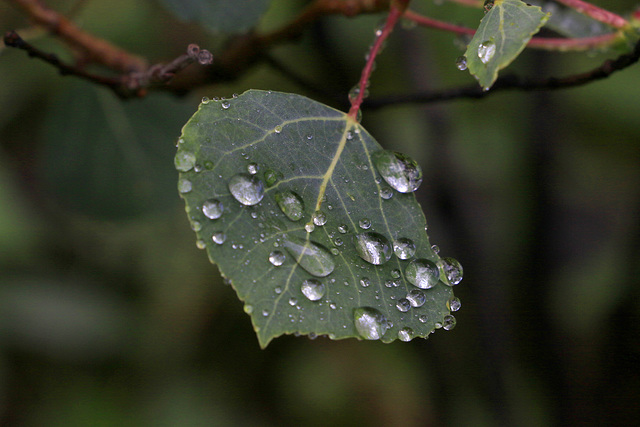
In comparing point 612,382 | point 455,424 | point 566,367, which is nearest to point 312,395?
point 455,424

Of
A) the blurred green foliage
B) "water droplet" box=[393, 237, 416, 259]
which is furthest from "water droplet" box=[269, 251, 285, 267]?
the blurred green foliage

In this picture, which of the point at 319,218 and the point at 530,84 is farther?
the point at 530,84

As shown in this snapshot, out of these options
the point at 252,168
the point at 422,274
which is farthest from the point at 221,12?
the point at 422,274

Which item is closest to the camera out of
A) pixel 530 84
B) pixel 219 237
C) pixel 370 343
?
pixel 219 237

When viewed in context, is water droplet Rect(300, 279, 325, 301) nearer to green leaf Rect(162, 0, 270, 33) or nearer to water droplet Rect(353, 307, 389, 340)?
water droplet Rect(353, 307, 389, 340)

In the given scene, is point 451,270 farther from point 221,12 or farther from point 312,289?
point 221,12

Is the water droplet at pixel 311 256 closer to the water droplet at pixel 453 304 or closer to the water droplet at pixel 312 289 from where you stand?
the water droplet at pixel 312 289

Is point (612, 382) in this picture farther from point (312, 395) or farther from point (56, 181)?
point (56, 181)
